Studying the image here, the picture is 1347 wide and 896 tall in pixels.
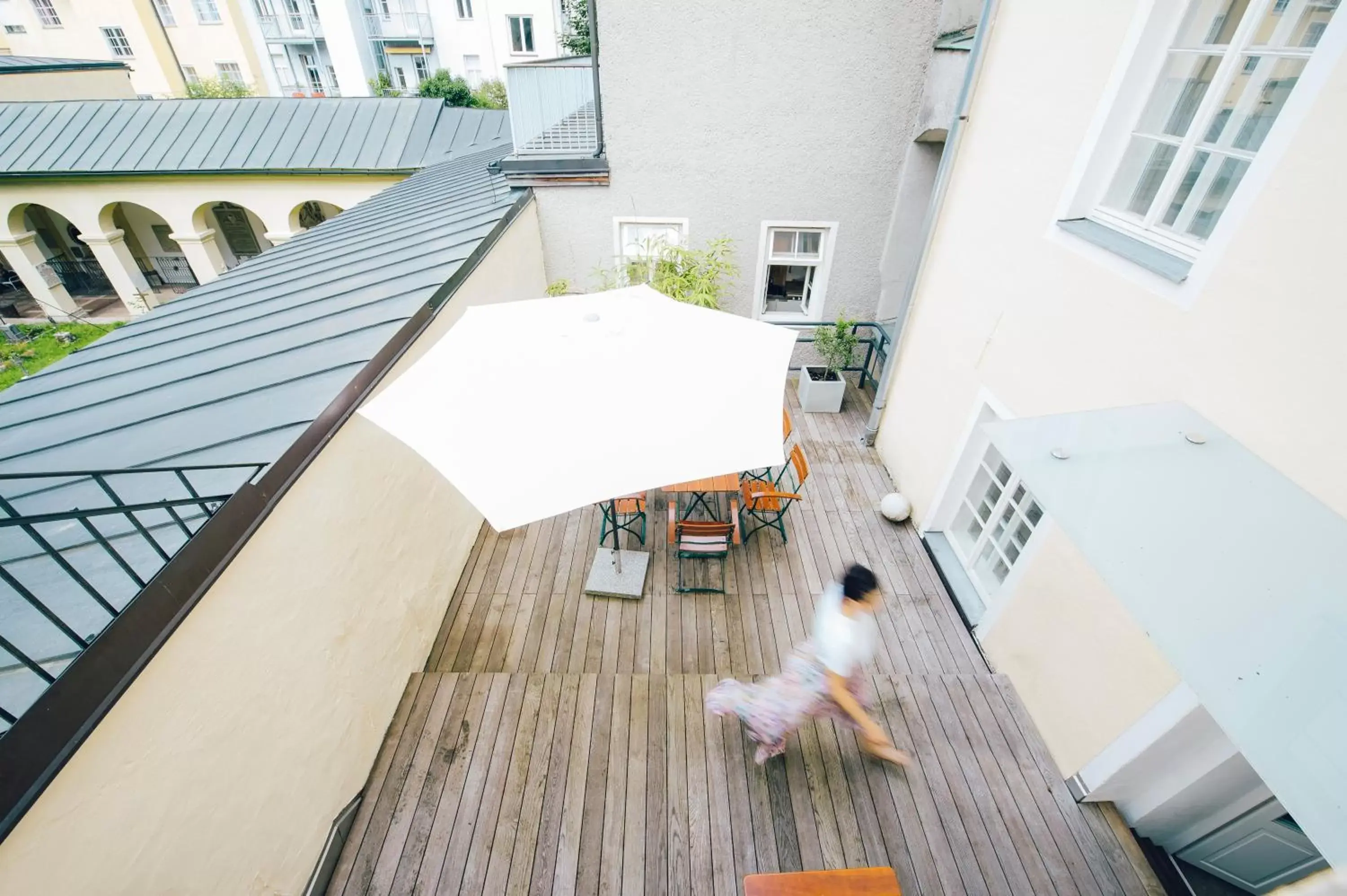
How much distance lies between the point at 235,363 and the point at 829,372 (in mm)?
6325

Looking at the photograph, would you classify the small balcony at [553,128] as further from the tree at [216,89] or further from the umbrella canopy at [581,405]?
the tree at [216,89]

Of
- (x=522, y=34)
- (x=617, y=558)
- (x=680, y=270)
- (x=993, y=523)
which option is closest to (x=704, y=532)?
(x=617, y=558)

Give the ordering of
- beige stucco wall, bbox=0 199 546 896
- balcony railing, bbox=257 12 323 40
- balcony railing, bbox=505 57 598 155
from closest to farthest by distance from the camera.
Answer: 1. beige stucco wall, bbox=0 199 546 896
2. balcony railing, bbox=505 57 598 155
3. balcony railing, bbox=257 12 323 40

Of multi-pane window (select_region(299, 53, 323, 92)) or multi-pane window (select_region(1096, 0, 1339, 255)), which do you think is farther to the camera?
multi-pane window (select_region(299, 53, 323, 92))

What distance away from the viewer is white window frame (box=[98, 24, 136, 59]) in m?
23.1

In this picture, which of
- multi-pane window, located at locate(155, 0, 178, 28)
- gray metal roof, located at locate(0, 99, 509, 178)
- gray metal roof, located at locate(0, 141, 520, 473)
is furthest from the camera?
multi-pane window, located at locate(155, 0, 178, 28)

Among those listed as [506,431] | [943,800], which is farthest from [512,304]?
[943,800]

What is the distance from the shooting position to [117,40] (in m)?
23.5

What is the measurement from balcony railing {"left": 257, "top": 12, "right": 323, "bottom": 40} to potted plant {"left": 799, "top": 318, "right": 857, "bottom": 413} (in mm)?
29901

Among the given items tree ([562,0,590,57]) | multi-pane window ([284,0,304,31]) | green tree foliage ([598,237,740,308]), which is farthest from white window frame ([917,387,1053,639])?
multi-pane window ([284,0,304,31])

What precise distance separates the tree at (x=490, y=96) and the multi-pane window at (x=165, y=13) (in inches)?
521

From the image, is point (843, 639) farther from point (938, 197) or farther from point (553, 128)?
point (553, 128)

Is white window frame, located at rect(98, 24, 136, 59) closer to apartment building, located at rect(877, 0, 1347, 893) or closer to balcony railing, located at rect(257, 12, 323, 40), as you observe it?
balcony railing, located at rect(257, 12, 323, 40)

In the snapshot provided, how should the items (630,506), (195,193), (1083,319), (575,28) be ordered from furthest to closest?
(575,28) → (195,193) → (630,506) → (1083,319)
